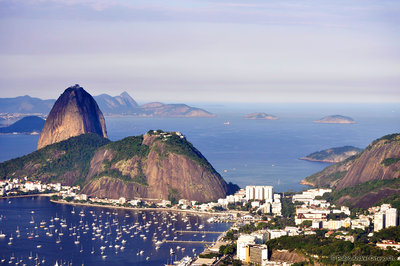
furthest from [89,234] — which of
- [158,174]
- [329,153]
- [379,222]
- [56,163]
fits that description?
[329,153]

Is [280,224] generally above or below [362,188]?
below

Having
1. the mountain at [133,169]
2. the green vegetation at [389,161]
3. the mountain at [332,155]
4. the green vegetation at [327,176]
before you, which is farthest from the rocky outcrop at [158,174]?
the mountain at [332,155]

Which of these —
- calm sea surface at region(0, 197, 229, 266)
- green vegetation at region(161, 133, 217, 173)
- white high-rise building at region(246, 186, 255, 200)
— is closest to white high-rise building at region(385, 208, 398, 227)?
calm sea surface at region(0, 197, 229, 266)

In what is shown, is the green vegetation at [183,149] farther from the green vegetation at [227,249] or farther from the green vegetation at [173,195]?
the green vegetation at [227,249]

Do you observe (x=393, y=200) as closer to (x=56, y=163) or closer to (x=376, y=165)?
(x=376, y=165)

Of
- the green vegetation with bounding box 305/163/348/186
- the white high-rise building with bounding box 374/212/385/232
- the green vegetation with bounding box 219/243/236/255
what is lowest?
the green vegetation with bounding box 219/243/236/255

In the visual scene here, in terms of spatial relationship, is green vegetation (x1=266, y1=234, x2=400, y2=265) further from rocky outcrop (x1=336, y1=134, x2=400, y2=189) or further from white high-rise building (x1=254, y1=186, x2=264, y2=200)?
white high-rise building (x1=254, y1=186, x2=264, y2=200)
